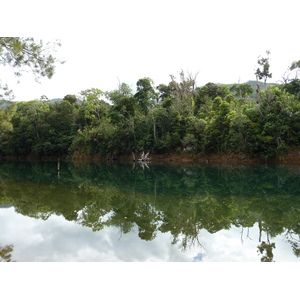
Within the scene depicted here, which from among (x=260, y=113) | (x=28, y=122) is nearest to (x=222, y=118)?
(x=260, y=113)

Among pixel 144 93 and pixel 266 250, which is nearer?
pixel 266 250

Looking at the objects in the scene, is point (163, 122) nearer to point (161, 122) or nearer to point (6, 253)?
point (161, 122)

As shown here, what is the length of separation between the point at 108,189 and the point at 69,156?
2766cm

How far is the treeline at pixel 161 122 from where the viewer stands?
22.5 m

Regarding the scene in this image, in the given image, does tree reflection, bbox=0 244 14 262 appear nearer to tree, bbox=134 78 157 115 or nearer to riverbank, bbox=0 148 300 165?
riverbank, bbox=0 148 300 165

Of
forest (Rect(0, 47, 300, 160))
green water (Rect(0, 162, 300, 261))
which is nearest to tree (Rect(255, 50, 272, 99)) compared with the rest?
forest (Rect(0, 47, 300, 160))

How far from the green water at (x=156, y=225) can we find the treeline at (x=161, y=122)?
17.2 ft

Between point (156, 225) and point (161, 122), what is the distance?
24.3m

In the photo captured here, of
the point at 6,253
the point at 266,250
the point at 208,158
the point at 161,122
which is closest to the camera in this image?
the point at 266,250

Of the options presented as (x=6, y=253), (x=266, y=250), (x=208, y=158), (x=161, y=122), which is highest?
(x=161, y=122)

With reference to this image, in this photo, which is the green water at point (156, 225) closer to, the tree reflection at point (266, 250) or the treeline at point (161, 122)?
the tree reflection at point (266, 250)

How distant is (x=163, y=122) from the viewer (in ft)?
100

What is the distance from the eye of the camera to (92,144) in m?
35.9

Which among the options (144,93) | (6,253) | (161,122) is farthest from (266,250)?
(144,93)
